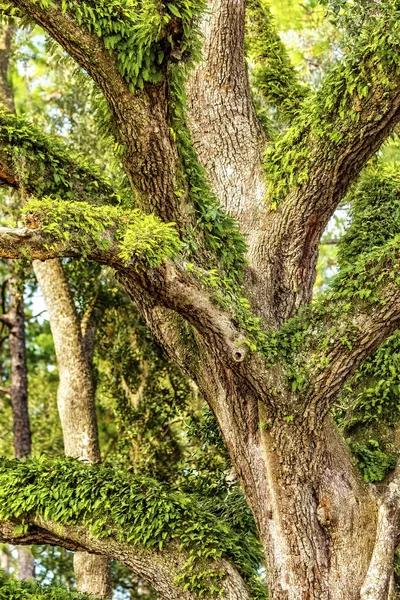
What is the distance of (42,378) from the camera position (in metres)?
Answer: 12.2

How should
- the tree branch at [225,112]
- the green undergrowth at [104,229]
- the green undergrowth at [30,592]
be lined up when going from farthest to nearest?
1. the tree branch at [225,112]
2. the green undergrowth at [30,592]
3. the green undergrowth at [104,229]

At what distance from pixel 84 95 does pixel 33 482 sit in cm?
553

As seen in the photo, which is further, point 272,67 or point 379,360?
point 272,67

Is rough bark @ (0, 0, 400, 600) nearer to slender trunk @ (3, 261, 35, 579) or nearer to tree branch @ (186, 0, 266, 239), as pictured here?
tree branch @ (186, 0, 266, 239)

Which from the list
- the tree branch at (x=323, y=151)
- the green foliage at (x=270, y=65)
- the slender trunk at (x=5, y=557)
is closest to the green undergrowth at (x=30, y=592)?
the tree branch at (x=323, y=151)

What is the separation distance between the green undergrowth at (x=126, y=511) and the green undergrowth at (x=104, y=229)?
1882mm

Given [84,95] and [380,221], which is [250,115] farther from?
[84,95]

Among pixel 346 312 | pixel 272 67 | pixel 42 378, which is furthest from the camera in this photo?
pixel 42 378

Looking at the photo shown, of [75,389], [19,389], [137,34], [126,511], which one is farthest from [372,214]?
[19,389]

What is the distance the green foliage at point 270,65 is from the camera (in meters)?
6.71

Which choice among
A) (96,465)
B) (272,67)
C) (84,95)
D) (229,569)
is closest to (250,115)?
(272,67)

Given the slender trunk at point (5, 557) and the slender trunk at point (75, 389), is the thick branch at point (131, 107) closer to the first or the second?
the slender trunk at point (75, 389)

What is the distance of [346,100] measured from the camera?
5.01 meters

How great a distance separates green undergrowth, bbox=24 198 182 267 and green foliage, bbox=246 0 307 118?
8.38ft
